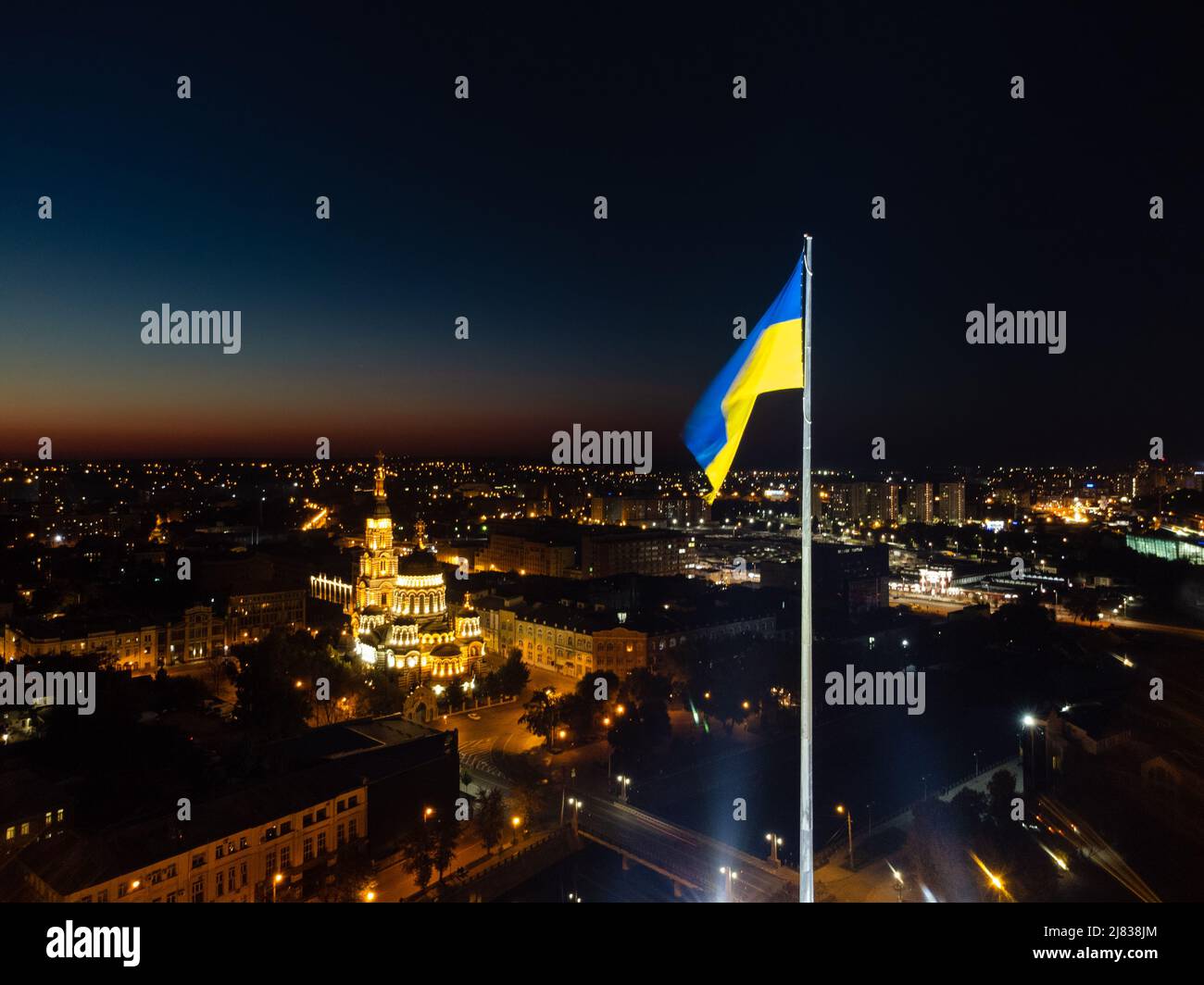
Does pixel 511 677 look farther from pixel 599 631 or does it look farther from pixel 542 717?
pixel 542 717

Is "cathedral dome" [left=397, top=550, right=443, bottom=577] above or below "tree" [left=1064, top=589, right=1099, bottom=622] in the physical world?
above

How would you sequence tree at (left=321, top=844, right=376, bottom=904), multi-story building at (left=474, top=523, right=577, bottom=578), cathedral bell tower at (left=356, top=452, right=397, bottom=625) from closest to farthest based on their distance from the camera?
tree at (left=321, top=844, right=376, bottom=904), cathedral bell tower at (left=356, top=452, right=397, bottom=625), multi-story building at (left=474, top=523, right=577, bottom=578)

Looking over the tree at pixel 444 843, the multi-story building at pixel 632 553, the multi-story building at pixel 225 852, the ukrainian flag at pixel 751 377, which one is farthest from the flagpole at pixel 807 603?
the multi-story building at pixel 632 553

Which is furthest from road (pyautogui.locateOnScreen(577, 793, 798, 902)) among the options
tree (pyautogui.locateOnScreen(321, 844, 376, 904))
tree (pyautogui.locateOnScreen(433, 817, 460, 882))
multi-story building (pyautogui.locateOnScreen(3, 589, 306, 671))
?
multi-story building (pyautogui.locateOnScreen(3, 589, 306, 671))

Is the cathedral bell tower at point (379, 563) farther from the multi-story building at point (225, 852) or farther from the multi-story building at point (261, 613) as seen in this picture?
the multi-story building at point (225, 852)

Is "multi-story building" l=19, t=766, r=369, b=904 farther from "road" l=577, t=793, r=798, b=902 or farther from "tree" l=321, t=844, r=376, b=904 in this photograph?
"road" l=577, t=793, r=798, b=902

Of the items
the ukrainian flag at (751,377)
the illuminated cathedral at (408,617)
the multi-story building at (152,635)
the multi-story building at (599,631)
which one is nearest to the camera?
the ukrainian flag at (751,377)

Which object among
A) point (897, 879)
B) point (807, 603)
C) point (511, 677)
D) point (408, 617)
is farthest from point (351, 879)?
point (408, 617)
